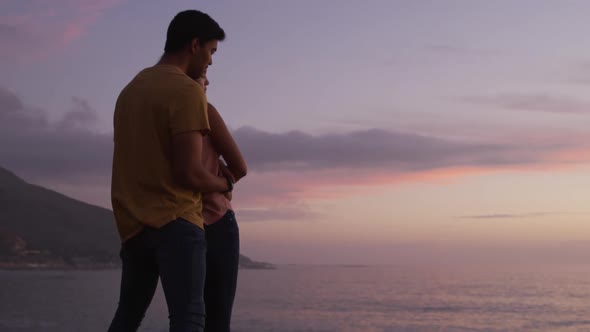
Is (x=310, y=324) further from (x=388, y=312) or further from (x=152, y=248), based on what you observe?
(x=152, y=248)

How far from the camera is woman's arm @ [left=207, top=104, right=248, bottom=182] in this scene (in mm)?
2553

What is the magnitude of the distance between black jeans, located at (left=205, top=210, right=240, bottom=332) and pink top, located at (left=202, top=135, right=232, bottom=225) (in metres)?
0.02

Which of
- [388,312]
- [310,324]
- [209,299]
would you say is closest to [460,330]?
[310,324]

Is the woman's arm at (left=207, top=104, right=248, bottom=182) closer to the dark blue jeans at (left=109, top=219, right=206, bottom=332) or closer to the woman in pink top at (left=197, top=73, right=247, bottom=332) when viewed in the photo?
the woman in pink top at (left=197, top=73, right=247, bottom=332)

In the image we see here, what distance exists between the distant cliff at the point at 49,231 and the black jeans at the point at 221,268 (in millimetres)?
145858

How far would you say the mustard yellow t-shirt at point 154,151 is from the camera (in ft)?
7.50

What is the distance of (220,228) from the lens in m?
2.55

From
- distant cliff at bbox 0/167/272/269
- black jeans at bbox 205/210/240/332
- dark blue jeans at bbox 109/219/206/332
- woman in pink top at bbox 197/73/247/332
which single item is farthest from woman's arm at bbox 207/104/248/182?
distant cliff at bbox 0/167/272/269

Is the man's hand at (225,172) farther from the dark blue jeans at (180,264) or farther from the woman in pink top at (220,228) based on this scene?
the dark blue jeans at (180,264)

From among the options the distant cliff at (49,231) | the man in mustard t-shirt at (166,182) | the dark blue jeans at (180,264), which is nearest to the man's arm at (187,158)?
the man in mustard t-shirt at (166,182)

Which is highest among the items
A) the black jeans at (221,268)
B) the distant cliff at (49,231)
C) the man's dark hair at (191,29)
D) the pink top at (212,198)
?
the distant cliff at (49,231)

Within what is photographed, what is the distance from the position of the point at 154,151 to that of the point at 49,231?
558ft

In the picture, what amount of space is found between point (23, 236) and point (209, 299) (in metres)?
165

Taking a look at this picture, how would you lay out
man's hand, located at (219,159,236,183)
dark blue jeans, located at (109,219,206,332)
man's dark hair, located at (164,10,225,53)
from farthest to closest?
man's hand, located at (219,159,236,183) → man's dark hair, located at (164,10,225,53) → dark blue jeans, located at (109,219,206,332)
